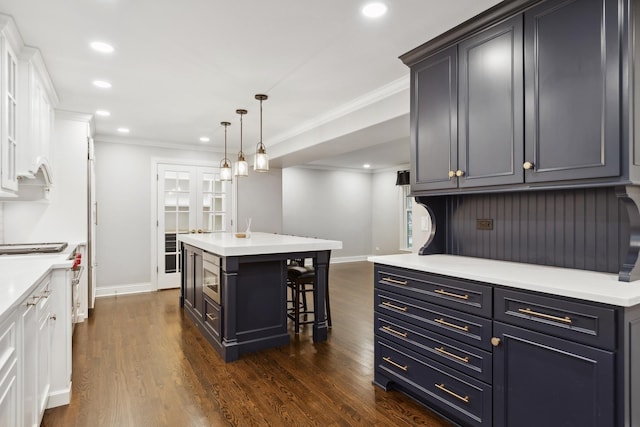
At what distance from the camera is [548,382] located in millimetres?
1624

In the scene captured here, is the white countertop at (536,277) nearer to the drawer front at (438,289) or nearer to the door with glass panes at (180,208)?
the drawer front at (438,289)

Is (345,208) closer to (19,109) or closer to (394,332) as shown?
(394,332)

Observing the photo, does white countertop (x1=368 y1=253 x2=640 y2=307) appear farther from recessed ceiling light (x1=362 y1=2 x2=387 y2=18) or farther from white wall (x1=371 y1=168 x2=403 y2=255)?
white wall (x1=371 y1=168 x2=403 y2=255)

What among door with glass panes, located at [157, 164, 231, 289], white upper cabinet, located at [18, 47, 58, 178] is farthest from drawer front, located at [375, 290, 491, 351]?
door with glass panes, located at [157, 164, 231, 289]

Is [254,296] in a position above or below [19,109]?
below

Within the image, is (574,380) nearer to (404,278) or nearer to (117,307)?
(404,278)

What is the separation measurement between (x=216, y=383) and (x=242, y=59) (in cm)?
250

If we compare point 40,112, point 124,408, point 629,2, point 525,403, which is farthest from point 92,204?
point 629,2

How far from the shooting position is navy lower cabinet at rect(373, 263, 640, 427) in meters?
1.44

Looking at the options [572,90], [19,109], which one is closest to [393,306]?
[572,90]

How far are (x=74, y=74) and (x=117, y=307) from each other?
306 cm

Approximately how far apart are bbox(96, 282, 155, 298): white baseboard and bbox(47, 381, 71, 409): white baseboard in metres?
3.56

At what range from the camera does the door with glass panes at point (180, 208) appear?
6090 millimetres

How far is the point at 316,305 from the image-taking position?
145 inches
